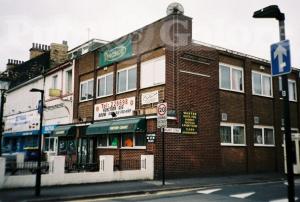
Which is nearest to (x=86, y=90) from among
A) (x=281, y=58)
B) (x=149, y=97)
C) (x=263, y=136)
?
(x=149, y=97)

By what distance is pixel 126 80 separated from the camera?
65.8 feet

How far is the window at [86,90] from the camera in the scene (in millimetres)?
23297

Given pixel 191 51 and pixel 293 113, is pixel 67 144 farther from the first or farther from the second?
pixel 293 113

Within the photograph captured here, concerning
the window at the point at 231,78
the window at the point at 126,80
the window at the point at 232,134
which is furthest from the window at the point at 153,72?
the window at the point at 232,134

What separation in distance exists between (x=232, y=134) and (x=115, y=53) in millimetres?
8244

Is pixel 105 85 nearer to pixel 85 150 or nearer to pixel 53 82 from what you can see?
pixel 85 150

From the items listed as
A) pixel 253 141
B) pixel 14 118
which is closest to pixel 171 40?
pixel 253 141

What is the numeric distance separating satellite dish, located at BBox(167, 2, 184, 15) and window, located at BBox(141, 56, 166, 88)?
8.05ft

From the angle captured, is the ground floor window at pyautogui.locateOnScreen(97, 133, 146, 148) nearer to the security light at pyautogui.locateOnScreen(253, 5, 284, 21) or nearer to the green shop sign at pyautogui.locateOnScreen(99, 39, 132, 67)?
the green shop sign at pyautogui.locateOnScreen(99, 39, 132, 67)

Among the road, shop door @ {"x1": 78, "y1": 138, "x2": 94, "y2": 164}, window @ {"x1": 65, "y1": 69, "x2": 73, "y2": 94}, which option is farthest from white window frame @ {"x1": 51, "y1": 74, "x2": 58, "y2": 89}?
the road

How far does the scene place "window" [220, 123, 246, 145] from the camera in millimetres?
19484

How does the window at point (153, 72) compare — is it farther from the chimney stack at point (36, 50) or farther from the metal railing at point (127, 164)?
the chimney stack at point (36, 50)

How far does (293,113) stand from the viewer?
947 inches

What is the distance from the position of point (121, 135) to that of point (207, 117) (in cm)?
480
